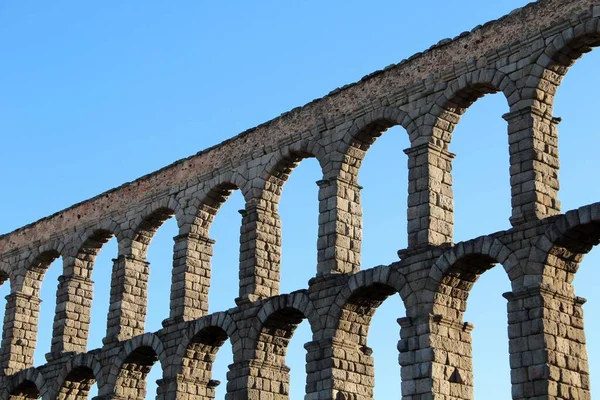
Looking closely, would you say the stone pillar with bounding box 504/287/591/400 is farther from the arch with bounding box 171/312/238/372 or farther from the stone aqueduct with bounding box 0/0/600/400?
the arch with bounding box 171/312/238/372

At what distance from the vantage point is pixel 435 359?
23.8m

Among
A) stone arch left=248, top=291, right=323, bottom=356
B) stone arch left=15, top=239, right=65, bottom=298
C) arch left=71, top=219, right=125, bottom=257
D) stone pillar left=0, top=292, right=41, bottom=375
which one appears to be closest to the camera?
stone arch left=248, top=291, right=323, bottom=356

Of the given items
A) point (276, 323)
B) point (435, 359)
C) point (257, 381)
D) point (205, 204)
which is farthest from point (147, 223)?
point (435, 359)

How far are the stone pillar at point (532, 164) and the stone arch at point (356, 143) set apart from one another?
3.83 meters

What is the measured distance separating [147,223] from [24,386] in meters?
6.28

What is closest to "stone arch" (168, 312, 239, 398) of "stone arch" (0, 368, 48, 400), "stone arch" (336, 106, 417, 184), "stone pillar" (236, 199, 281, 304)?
"stone pillar" (236, 199, 281, 304)

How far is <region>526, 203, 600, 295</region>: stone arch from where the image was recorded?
22.3 meters

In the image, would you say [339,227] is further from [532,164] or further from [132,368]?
[132,368]

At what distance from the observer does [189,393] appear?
29688mm

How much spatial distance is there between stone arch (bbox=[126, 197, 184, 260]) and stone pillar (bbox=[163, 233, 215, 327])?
1473 mm

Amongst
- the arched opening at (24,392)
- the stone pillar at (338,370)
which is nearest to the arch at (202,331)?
the stone pillar at (338,370)

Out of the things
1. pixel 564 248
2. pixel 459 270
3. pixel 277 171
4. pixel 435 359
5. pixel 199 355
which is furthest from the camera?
pixel 199 355

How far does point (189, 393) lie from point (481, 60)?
11.1 metres

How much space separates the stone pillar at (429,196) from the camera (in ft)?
82.5
